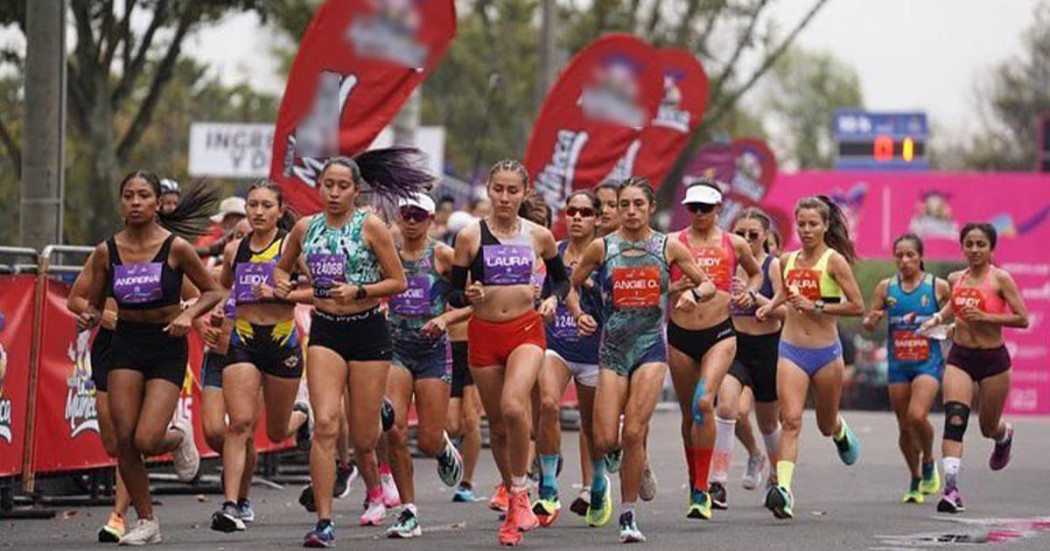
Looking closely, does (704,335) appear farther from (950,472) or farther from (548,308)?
(950,472)

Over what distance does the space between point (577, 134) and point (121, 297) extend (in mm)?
12409

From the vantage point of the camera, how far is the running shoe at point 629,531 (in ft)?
45.8

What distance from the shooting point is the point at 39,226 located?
1898 centimetres

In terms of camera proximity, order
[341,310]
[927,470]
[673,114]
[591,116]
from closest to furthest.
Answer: [341,310]
[927,470]
[591,116]
[673,114]

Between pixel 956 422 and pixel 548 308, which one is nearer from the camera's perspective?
pixel 548 308

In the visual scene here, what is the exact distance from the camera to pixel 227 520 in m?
14.2

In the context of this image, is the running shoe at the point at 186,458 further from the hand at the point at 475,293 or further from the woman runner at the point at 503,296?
the hand at the point at 475,293

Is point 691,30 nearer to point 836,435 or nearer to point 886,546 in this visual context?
point 836,435

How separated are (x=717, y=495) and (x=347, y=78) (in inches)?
184

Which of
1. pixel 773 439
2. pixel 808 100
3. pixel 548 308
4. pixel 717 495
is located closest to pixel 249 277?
pixel 548 308

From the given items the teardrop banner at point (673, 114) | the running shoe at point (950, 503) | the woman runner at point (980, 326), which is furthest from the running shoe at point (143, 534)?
the teardrop banner at point (673, 114)

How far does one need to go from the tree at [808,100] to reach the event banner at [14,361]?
110m

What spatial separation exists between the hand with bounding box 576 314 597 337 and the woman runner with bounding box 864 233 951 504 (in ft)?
13.3

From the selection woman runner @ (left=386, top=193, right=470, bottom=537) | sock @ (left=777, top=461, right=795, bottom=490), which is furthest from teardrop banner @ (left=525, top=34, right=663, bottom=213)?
woman runner @ (left=386, top=193, right=470, bottom=537)
